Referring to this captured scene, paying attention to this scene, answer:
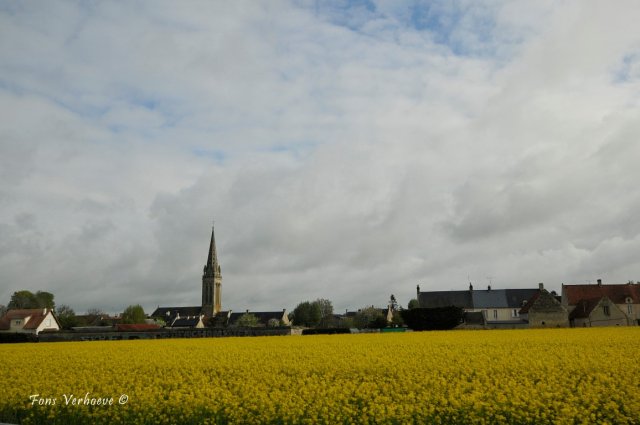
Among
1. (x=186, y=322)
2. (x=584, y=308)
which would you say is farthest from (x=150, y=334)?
(x=186, y=322)

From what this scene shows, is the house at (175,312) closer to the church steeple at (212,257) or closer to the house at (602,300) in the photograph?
the church steeple at (212,257)

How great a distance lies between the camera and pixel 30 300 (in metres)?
139

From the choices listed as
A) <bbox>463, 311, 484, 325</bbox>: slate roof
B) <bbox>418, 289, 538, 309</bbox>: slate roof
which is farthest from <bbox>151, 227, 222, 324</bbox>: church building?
<bbox>463, 311, 484, 325</bbox>: slate roof

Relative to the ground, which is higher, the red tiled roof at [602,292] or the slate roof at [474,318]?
the red tiled roof at [602,292]

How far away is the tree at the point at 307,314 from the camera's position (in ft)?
438

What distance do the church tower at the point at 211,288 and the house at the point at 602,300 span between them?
395ft

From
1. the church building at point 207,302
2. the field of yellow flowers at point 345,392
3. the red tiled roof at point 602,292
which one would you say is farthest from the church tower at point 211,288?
A: the field of yellow flowers at point 345,392

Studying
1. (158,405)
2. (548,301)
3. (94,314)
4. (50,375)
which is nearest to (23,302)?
(94,314)

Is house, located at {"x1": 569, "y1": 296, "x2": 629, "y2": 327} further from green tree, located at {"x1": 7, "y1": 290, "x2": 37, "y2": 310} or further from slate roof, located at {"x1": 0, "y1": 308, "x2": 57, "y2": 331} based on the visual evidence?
green tree, located at {"x1": 7, "y1": 290, "x2": 37, "y2": 310}

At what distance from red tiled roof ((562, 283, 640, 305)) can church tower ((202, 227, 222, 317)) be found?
120 metres

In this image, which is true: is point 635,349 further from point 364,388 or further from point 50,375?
point 50,375

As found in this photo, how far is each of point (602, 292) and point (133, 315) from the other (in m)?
94.5

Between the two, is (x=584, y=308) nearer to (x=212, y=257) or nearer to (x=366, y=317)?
(x=366, y=317)

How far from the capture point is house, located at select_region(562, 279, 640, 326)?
256ft
